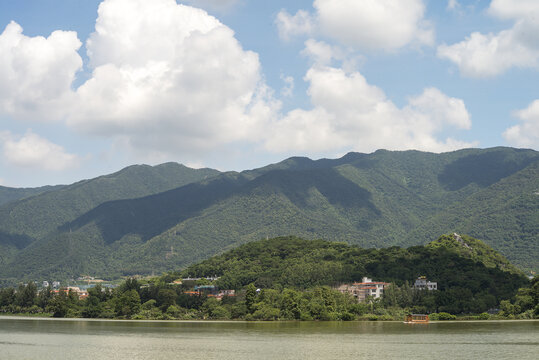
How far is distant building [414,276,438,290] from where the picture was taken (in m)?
132

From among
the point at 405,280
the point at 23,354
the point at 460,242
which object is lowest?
the point at 23,354

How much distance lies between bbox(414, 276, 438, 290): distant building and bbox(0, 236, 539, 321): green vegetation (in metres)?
2.77

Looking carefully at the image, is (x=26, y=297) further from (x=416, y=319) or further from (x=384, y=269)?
(x=416, y=319)

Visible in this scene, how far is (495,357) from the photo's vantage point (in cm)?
5412

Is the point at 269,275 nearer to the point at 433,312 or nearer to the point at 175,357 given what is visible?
the point at 433,312

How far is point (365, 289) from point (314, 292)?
63.8 ft

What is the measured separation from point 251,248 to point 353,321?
85.6 metres

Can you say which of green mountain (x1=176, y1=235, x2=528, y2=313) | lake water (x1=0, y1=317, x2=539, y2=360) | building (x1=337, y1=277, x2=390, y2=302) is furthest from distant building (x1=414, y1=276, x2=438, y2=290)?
lake water (x1=0, y1=317, x2=539, y2=360)

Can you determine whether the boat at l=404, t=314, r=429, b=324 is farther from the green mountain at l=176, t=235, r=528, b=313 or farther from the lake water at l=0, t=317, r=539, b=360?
the lake water at l=0, t=317, r=539, b=360

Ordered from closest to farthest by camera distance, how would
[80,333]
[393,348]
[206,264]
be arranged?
[393,348] < [80,333] < [206,264]

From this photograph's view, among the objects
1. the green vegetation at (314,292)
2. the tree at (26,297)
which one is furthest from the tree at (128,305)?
the tree at (26,297)

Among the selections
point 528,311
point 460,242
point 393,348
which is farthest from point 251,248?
point 393,348

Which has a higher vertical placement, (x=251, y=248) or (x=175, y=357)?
(x=251, y=248)

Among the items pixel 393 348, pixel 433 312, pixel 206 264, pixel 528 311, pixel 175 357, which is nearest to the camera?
pixel 175 357
